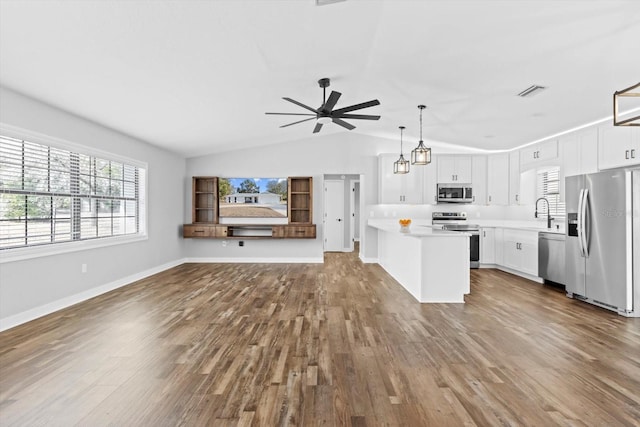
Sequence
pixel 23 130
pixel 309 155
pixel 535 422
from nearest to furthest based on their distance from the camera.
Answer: pixel 535 422 < pixel 23 130 < pixel 309 155

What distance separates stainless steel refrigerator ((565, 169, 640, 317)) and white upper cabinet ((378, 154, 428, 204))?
290 centimetres

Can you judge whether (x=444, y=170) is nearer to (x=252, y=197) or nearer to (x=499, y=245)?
(x=499, y=245)

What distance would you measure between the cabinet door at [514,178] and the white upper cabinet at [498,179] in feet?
0.20

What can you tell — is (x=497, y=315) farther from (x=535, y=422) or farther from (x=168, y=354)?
(x=168, y=354)

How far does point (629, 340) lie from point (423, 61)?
129 inches

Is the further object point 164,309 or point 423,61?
point 164,309

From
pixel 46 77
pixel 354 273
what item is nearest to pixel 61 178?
pixel 46 77

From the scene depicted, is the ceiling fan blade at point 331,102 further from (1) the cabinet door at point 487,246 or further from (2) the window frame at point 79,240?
(1) the cabinet door at point 487,246

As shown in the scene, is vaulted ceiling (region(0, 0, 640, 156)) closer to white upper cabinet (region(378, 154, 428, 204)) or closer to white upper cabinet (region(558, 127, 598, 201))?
white upper cabinet (region(558, 127, 598, 201))

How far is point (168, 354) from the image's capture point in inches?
108

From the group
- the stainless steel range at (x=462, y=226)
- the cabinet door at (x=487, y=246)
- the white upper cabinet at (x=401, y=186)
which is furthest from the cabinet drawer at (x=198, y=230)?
the cabinet door at (x=487, y=246)

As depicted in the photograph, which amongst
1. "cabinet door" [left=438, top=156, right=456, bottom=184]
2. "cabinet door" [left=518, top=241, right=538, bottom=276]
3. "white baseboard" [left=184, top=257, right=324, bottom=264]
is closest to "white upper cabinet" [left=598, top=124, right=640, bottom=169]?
"cabinet door" [left=518, top=241, right=538, bottom=276]

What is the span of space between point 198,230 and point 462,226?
5549 mm

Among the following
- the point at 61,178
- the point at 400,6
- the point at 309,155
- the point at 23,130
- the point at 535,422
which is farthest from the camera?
the point at 309,155
